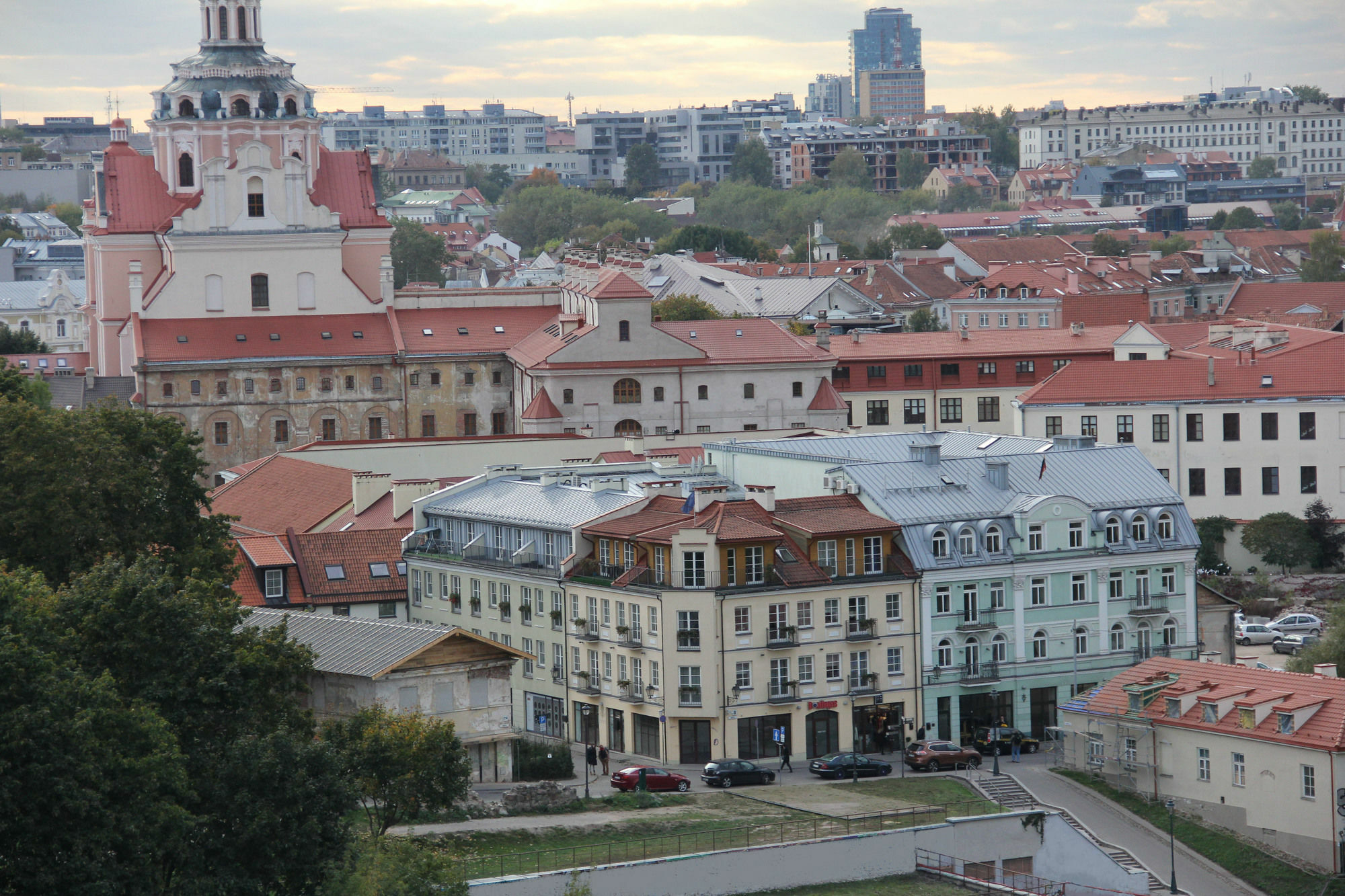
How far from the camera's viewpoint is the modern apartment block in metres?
64.8

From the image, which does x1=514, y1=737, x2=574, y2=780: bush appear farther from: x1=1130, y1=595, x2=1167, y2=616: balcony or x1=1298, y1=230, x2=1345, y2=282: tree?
x1=1298, y1=230, x2=1345, y2=282: tree

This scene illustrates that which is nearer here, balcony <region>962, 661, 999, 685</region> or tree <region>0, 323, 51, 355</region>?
balcony <region>962, 661, 999, 685</region>

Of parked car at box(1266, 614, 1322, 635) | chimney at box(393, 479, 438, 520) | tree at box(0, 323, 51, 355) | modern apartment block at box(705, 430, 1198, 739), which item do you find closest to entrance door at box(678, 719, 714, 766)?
modern apartment block at box(705, 430, 1198, 739)

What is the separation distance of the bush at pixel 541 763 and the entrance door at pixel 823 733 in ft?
22.8

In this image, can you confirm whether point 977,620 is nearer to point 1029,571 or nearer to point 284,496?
point 1029,571

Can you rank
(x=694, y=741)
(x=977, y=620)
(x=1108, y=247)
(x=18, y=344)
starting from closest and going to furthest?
(x=694, y=741) < (x=977, y=620) < (x=18, y=344) < (x=1108, y=247)


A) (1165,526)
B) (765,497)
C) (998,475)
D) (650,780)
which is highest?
(998,475)

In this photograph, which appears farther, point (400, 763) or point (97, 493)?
point (97, 493)

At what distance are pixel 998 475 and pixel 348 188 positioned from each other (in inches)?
2336

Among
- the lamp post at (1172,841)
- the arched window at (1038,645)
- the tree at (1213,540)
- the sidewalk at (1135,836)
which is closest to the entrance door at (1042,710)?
the arched window at (1038,645)

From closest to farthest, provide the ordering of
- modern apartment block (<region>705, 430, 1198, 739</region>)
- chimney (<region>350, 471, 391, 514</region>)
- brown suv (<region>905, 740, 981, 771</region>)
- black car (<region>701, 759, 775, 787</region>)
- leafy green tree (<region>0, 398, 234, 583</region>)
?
1. leafy green tree (<region>0, 398, 234, 583</region>)
2. black car (<region>701, 759, 775, 787</region>)
3. brown suv (<region>905, 740, 981, 771</region>)
4. modern apartment block (<region>705, 430, 1198, 739</region>)
5. chimney (<region>350, 471, 391, 514</region>)

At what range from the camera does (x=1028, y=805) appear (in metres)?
57.8

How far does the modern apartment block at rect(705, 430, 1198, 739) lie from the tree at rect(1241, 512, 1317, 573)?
65.3 feet

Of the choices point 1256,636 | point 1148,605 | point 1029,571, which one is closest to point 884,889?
point 1029,571
